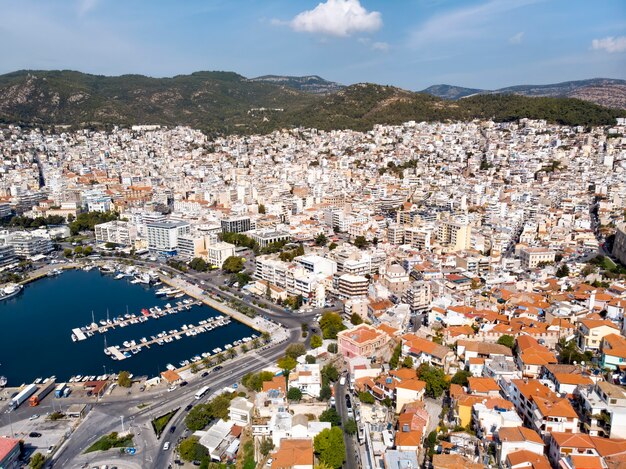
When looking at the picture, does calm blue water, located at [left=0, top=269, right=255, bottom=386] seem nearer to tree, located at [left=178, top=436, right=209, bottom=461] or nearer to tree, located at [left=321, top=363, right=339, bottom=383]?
tree, located at [left=178, top=436, right=209, bottom=461]

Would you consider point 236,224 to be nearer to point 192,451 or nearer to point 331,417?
point 331,417

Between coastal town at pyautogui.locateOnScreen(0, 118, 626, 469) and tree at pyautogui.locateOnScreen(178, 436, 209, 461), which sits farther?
A: tree at pyautogui.locateOnScreen(178, 436, 209, 461)

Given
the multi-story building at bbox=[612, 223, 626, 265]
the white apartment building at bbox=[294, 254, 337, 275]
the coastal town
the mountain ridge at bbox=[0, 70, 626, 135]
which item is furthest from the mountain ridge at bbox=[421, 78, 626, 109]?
the white apartment building at bbox=[294, 254, 337, 275]

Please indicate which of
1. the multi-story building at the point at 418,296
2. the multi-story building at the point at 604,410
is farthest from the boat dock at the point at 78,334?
the multi-story building at the point at 604,410

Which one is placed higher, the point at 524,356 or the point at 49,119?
the point at 49,119

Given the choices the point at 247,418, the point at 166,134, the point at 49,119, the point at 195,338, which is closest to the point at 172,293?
the point at 195,338

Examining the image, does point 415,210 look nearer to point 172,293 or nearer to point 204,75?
point 172,293

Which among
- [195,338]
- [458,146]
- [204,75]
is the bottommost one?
[195,338]

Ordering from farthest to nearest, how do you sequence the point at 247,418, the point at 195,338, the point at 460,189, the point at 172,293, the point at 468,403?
1. the point at 460,189
2. the point at 172,293
3. the point at 195,338
4. the point at 247,418
5. the point at 468,403
